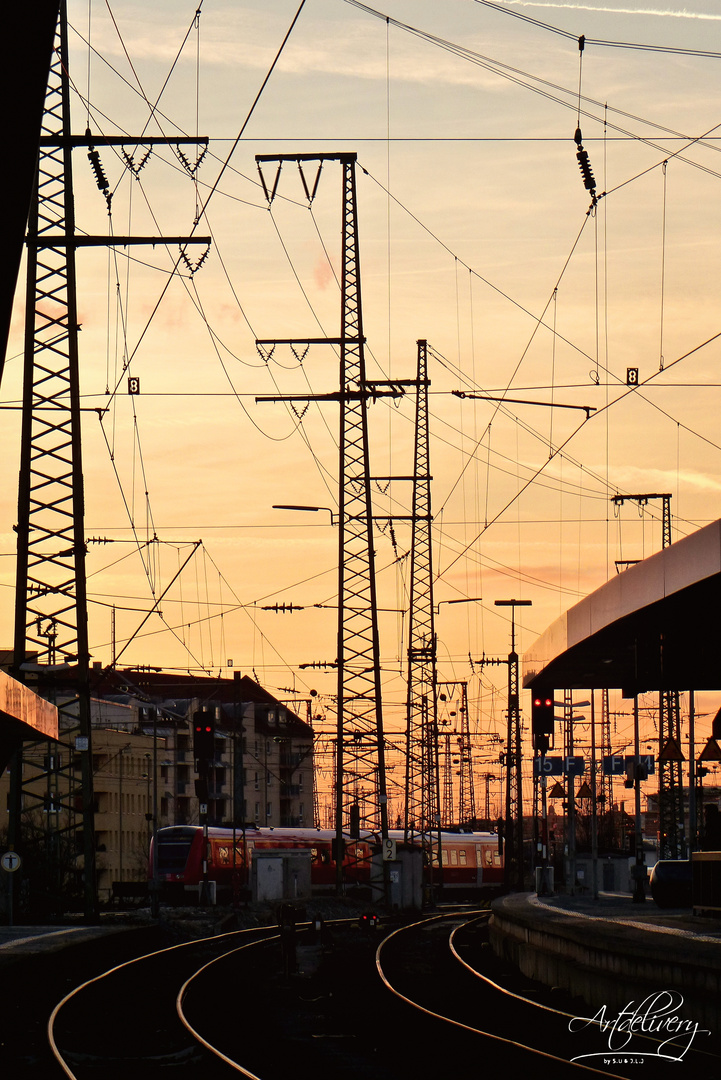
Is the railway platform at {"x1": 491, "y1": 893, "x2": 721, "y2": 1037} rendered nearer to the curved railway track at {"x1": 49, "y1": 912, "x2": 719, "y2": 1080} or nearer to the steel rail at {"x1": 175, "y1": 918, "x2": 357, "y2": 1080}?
the curved railway track at {"x1": 49, "y1": 912, "x2": 719, "y2": 1080}

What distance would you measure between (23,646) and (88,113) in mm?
10728

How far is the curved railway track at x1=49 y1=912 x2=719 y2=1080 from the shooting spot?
15.6m

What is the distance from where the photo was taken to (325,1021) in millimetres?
20641

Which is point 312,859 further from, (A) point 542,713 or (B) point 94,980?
(B) point 94,980

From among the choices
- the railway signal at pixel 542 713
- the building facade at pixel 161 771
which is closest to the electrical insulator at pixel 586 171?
the railway signal at pixel 542 713

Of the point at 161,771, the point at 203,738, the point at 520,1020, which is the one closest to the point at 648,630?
the point at 203,738

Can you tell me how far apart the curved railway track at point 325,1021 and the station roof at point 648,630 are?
653 cm

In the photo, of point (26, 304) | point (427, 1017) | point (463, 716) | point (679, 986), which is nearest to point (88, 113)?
point (26, 304)

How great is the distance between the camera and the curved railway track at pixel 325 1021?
15578 mm

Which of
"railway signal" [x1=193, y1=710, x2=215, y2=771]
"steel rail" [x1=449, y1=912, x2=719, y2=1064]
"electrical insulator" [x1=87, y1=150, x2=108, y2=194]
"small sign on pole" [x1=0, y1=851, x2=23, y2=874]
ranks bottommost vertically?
"steel rail" [x1=449, y1=912, x2=719, y2=1064]

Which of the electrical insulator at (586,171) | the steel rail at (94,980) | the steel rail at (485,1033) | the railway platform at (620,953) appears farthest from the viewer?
the electrical insulator at (586,171)

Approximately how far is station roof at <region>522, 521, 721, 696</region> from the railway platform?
5070mm

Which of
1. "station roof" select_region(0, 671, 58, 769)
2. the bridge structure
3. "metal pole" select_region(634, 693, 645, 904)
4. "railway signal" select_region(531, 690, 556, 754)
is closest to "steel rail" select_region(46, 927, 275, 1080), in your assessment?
"station roof" select_region(0, 671, 58, 769)

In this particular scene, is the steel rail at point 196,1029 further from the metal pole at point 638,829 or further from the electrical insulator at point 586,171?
the electrical insulator at point 586,171
